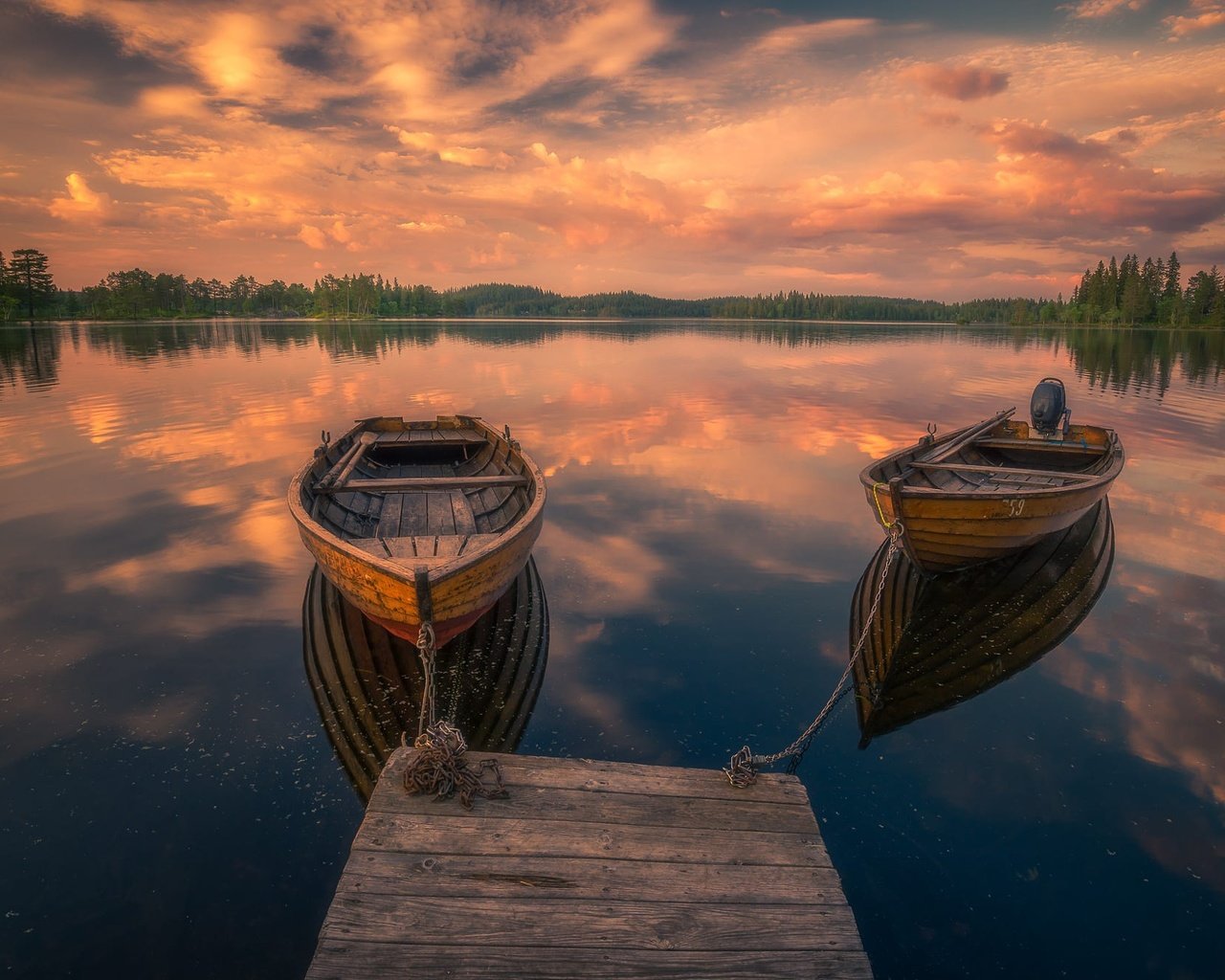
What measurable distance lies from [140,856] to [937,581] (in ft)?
40.3

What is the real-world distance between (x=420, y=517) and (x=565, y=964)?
27.2ft

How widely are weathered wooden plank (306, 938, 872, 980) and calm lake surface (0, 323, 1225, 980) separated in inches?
63.4

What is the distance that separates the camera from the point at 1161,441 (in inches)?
1014

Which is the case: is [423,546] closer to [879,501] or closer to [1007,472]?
[879,501]

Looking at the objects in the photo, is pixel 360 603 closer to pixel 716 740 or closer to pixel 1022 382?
pixel 716 740

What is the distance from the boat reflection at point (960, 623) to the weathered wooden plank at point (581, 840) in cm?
332

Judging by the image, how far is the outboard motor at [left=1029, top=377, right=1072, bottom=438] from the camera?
16609mm

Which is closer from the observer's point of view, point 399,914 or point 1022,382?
point 399,914

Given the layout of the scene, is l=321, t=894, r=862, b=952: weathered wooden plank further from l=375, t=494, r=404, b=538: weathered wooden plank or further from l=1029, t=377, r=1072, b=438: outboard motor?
l=1029, t=377, r=1072, b=438: outboard motor

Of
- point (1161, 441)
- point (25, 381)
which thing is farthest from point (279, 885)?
point (25, 381)

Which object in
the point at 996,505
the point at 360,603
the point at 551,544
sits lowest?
the point at 551,544

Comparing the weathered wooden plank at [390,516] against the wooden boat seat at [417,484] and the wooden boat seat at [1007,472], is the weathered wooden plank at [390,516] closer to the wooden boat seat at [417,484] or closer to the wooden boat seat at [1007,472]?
the wooden boat seat at [417,484]

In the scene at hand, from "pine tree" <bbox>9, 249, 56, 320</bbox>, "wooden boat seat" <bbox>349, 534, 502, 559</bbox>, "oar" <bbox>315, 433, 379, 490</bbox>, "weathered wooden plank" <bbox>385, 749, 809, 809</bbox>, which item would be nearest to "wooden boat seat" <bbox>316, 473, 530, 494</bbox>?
"oar" <bbox>315, 433, 379, 490</bbox>

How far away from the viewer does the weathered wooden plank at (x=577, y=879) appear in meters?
4.39
